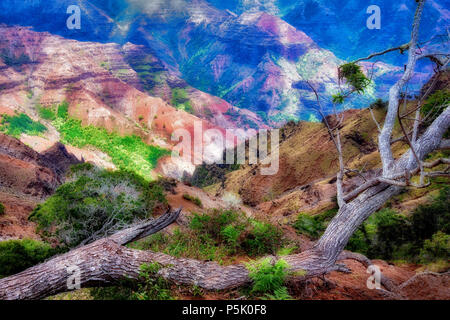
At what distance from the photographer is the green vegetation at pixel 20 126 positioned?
4856 centimetres

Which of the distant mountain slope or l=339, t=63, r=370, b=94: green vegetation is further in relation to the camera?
the distant mountain slope

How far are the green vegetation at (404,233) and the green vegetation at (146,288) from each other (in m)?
7.26

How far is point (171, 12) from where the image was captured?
14538 cm

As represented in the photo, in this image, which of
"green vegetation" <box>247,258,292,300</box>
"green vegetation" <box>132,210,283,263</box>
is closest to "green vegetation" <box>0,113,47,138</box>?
"green vegetation" <box>132,210,283,263</box>

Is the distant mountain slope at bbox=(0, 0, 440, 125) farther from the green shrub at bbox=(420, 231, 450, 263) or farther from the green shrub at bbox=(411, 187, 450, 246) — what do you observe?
the green shrub at bbox=(420, 231, 450, 263)

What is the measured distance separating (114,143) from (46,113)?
18.0 metres

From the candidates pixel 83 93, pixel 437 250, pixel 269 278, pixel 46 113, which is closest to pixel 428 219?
pixel 437 250

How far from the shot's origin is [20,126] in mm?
50656

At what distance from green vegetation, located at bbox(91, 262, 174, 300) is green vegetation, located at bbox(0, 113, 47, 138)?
186 feet

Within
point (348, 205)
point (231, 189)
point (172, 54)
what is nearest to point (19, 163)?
point (231, 189)

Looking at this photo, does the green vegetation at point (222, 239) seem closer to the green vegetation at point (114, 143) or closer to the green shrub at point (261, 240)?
the green shrub at point (261, 240)

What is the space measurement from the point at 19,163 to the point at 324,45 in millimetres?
138836

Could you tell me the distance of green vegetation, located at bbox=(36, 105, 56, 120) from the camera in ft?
187

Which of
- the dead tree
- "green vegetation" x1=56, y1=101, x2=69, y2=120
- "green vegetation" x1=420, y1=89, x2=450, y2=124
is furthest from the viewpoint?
"green vegetation" x1=56, y1=101, x2=69, y2=120
